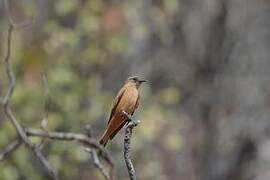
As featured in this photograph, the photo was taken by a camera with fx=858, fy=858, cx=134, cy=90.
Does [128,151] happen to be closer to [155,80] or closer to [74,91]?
[74,91]

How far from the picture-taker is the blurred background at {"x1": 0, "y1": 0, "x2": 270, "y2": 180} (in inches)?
284

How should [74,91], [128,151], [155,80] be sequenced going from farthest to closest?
1. [155,80]
2. [74,91]
3. [128,151]

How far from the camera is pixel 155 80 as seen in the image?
408 inches

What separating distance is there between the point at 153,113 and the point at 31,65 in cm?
114

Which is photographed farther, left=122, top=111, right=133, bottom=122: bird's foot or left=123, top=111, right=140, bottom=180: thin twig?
left=122, top=111, right=133, bottom=122: bird's foot

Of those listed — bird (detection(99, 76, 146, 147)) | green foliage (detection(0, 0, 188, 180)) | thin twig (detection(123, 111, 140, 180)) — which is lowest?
thin twig (detection(123, 111, 140, 180))

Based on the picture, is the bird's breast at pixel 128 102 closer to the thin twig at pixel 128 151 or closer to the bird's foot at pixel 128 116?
the bird's foot at pixel 128 116

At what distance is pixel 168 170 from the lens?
10.1 m

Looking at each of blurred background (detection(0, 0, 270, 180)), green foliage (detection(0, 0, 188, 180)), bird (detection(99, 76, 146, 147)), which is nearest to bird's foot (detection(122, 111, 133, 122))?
bird (detection(99, 76, 146, 147))

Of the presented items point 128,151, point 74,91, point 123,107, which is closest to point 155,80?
point 74,91

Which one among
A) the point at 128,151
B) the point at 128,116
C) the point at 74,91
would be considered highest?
the point at 74,91

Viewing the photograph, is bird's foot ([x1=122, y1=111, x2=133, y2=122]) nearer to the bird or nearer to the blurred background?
the bird

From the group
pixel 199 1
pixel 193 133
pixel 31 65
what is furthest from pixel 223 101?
pixel 31 65

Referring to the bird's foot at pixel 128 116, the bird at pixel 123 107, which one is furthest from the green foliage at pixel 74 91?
the bird's foot at pixel 128 116
